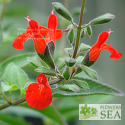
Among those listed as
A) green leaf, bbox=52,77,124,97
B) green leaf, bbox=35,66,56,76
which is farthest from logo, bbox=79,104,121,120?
green leaf, bbox=35,66,56,76

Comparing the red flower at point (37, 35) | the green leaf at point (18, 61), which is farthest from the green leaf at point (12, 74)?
the red flower at point (37, 35)

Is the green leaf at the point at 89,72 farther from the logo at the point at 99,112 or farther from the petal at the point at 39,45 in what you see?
the logo at the point at 99,112

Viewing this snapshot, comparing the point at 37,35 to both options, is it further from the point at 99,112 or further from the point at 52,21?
the point at 99,112

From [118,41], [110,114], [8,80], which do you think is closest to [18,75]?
[8,80]

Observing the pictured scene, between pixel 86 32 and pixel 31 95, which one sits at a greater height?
pixel 86 32

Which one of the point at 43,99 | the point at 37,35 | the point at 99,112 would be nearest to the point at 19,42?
the point at 37,35

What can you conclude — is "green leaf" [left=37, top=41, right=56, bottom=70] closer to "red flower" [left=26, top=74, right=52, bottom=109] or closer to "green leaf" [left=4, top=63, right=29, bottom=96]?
"red flower" [left=26, top=74, right=52, bottom=109]
